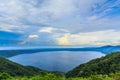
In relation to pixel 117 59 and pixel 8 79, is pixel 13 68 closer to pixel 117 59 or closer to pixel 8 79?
pixel 117 59

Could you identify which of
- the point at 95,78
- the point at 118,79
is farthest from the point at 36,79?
the point at 118,79

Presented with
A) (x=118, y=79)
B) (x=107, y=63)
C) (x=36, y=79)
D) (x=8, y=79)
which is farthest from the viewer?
(x=107, y=63)

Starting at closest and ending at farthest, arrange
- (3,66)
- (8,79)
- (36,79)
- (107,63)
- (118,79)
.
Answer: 1. (118,79)
2. (36,79)
3. (8,79)
4. (107,63)
5. (3,66)

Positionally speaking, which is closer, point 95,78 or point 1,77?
point 95,78

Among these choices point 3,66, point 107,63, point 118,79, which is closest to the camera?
point 118,79

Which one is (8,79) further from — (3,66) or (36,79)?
(3,66)

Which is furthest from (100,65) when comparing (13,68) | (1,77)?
(1,77)

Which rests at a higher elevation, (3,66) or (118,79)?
(118,79)

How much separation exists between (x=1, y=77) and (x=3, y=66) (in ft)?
611

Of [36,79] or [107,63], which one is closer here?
[36,79]

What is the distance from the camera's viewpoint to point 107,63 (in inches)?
5591

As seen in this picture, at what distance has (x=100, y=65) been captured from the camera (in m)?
143

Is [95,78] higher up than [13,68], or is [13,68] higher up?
[95,78]

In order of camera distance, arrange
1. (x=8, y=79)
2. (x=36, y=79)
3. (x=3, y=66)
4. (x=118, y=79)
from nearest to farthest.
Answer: (x=118, y=79) < (x=36, y=79) < (x=8, y=79) < (x=3, y=66)
